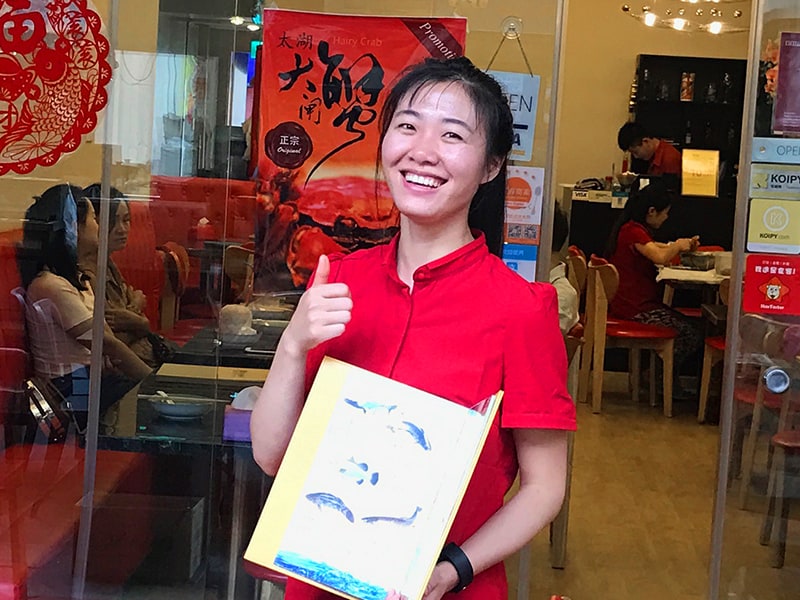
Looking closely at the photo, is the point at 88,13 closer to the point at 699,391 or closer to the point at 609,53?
the point at 699,391

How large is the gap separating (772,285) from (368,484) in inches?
71.5

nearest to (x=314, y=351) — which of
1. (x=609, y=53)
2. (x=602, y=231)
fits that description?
(x=602, y=231)

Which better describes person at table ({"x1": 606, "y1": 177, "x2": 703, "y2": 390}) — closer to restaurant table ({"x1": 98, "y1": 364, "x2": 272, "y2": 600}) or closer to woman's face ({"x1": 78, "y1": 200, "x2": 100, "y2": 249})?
restaurant table ({"x1": 98, "y1": 364, "x2": 272, "y2": 600})

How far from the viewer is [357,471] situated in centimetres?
120

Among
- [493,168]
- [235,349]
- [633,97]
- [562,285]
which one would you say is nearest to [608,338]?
[562,285]

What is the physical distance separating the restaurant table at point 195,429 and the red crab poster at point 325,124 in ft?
1.15

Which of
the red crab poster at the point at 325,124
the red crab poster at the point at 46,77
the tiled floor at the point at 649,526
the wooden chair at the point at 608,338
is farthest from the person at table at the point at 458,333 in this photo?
the wooden chair at the point at 608,338

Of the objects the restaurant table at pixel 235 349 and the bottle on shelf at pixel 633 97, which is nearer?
the restaurant table at pixel 235 349

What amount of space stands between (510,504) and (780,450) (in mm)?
1787

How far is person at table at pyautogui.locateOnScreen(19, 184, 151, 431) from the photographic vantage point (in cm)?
267

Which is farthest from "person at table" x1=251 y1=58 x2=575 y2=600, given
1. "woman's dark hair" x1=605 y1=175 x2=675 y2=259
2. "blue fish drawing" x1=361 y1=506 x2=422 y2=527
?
"woman's dark hair" x1=605 y1=175 x2=675 y2=259

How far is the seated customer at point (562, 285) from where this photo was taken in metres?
→ 3.52

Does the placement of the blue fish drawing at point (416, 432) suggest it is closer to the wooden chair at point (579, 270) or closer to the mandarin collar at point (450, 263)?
the mandarin collar at point (450, 263)

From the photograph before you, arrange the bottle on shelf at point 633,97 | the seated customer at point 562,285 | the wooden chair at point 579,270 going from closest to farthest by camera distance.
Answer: the seated customer at point 562,285
the wooden chair at point 579,270
the bottle on shelf at point 633,97
